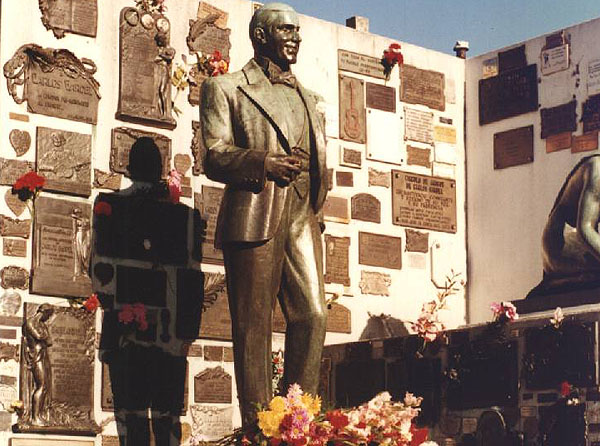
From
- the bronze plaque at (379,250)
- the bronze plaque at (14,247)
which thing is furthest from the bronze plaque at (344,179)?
the bronze plaque at (14,247)

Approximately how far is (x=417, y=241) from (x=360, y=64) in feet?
5.21

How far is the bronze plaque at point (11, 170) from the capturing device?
10.3 metres

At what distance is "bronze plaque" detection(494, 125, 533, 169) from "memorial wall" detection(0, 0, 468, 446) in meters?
0.47

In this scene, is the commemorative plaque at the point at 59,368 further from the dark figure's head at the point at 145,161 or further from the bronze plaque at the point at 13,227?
the dark figure's head at the point at 145,161

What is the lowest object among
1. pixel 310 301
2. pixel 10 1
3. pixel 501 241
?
pixel 310 301

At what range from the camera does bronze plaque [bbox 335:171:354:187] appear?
1234 centimetres

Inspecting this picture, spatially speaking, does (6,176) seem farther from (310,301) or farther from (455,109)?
(455,109)

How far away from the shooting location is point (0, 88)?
410 inches

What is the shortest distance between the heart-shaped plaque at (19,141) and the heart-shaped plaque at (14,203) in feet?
0.99

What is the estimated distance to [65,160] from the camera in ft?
34.8

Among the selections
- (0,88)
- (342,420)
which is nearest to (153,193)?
(0,88)

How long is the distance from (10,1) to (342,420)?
454cm

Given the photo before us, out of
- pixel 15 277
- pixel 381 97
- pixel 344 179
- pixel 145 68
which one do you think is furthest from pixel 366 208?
pixel 15 277

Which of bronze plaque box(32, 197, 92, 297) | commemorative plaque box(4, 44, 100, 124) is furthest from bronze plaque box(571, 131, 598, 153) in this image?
bronze plaque box(32, 197, 92, 297)
